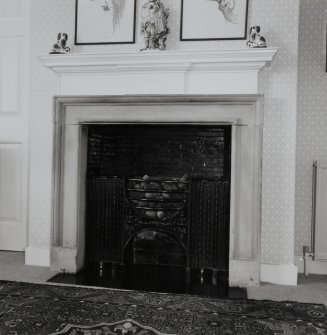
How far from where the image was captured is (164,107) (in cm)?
293

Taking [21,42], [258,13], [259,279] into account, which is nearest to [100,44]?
[21,42]

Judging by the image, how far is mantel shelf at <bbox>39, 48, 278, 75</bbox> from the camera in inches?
107

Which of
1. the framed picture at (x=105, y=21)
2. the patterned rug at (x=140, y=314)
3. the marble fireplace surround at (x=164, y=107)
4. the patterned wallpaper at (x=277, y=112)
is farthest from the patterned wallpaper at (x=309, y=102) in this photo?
the framed picture at (x=105, y=21)

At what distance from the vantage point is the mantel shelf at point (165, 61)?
273cm

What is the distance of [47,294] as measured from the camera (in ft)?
8.16

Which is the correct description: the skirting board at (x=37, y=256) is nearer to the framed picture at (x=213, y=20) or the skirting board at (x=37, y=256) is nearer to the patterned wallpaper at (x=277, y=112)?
the patterned wallpaper at (x=277, y=112)

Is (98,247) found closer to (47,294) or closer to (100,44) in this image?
(47,294)

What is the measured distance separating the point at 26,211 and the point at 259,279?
220cm

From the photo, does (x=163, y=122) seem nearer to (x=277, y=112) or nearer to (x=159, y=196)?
(x=159, y=196)

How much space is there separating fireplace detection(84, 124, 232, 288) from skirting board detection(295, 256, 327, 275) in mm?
684

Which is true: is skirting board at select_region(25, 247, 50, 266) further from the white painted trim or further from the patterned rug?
the white painted trim

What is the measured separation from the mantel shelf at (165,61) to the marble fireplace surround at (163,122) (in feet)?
0.69

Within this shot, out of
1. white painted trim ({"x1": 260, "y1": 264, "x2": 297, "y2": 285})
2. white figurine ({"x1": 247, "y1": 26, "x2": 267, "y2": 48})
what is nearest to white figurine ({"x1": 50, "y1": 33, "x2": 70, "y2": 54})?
white figurine ({"x1": 247, "y1": 26, "x2": 267, "y2": 48})

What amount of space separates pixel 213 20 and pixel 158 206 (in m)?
1.50
